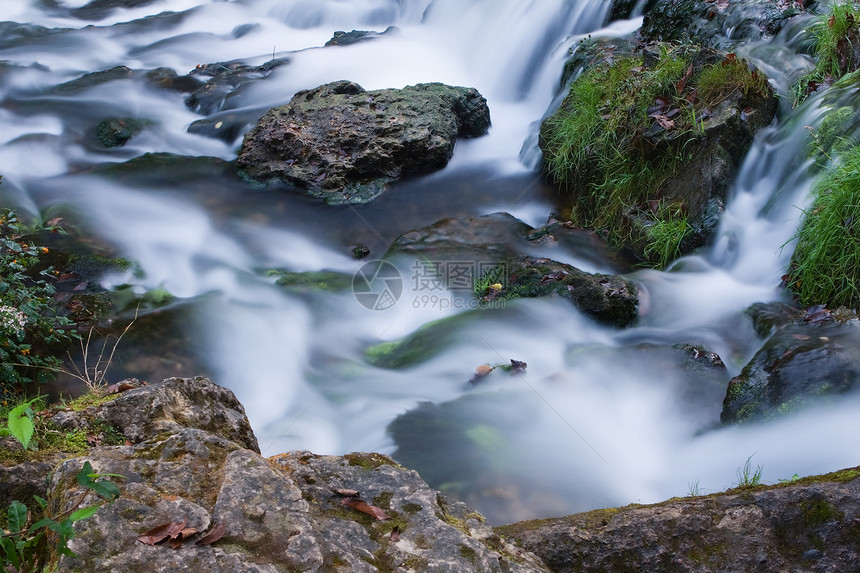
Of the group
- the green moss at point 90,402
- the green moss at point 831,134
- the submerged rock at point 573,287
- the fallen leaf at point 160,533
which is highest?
the green moss at point 831,134

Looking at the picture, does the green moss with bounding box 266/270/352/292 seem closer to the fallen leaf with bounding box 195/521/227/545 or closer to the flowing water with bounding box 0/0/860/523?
the flowing water with bounding box 0/0/860/523

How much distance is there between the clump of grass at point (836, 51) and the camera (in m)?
5.86

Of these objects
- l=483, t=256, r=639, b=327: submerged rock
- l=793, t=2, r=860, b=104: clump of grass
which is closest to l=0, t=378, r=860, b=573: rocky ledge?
l=483, t=256, r=639, b=327: submerged rock

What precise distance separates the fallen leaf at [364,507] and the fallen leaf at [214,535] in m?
0.38

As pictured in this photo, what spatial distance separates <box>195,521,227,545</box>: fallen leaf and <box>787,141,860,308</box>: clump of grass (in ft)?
14.5

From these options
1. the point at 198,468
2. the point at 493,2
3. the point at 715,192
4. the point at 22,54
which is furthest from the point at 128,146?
the point at 198,468

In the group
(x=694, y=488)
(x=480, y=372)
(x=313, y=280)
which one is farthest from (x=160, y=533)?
(x=313, y=280)

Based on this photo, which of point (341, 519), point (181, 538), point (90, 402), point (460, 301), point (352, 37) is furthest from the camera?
point (352, 37)

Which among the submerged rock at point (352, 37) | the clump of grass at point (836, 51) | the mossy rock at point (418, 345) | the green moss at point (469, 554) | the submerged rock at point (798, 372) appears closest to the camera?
the green moss at point (469, 554)

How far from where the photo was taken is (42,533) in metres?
1.75

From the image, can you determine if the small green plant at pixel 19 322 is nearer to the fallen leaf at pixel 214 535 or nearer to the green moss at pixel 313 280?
the green moss at pixel 313 280

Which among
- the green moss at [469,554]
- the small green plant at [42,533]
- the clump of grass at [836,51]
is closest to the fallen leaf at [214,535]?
the small green plant at [42,533]

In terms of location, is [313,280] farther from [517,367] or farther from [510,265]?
[517,367]

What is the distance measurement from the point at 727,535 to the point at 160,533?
66.7 inches
